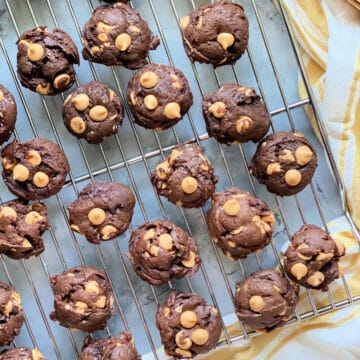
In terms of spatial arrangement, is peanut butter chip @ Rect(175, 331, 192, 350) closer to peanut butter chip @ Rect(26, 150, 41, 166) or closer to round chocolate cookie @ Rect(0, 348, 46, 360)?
round chocolate cookie @ Rect(0, 348, 46, 360)

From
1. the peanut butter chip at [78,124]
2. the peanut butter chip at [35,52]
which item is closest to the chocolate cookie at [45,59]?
the peanut butter chip at [35,52]

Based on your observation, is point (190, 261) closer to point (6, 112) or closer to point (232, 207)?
point (232, 207)

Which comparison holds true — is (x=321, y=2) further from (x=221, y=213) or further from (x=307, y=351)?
(x=307, y=351)

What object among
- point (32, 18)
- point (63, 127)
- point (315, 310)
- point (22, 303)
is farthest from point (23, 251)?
point (315, 310)

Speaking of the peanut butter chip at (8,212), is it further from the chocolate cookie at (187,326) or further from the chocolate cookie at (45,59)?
the chocolate cookie at (187,326)

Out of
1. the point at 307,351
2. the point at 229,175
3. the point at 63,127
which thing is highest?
the point at 63,127

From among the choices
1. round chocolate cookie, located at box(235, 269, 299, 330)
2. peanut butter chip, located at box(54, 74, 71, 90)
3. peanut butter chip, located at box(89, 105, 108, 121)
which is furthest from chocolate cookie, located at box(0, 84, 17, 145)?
round chocolate cookie, located at box(235, 269, 299, 330)
